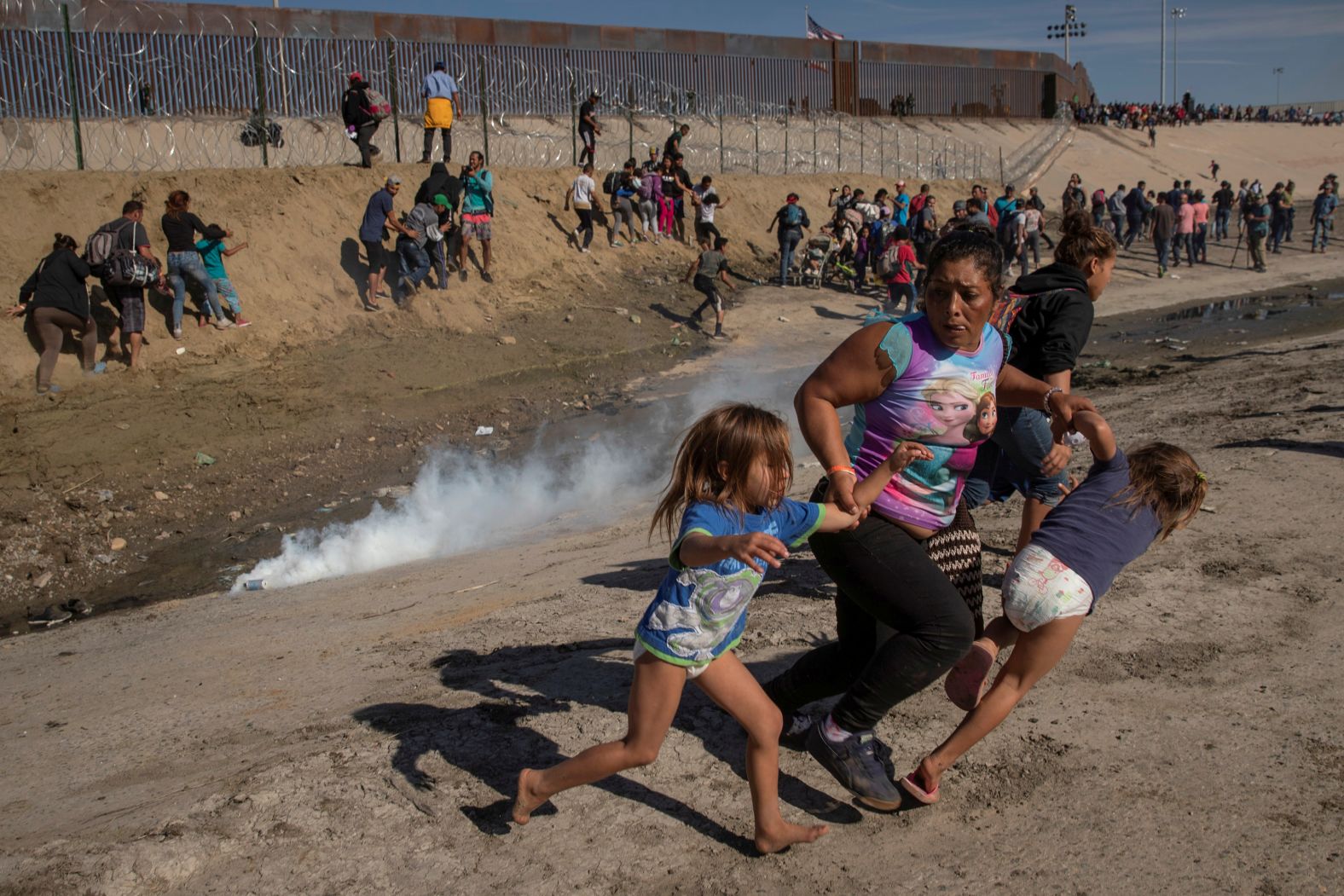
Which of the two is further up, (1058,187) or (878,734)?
(1058,187)

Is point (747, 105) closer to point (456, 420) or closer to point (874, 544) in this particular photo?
point (456, 420)

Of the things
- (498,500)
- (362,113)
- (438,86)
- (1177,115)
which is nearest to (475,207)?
(362,113)

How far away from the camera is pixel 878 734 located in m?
3.91

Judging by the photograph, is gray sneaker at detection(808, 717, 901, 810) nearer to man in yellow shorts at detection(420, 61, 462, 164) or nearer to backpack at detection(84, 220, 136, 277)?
backpack at detection(84, 220, 136, 277)

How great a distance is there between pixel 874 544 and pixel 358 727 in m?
2.20

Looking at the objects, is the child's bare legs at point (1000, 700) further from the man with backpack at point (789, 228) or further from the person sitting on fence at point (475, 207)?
the man with backpack at point (789, 228)

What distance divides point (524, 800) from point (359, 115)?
15246 mm

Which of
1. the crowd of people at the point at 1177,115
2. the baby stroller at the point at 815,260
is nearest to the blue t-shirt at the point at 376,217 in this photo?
the baby stroller at the point at 815,260

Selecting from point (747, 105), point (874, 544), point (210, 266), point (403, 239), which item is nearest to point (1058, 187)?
point (747, 105)

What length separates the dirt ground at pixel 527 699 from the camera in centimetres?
322

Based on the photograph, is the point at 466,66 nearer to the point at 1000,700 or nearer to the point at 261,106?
the point at 261,106

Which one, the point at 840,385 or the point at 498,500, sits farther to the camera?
the point at 498,500

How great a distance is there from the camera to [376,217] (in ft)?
47.6

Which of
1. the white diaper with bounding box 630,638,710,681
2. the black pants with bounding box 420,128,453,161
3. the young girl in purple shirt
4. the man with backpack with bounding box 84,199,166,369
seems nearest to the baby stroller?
the black pants with bounding box 420,128,453,161
